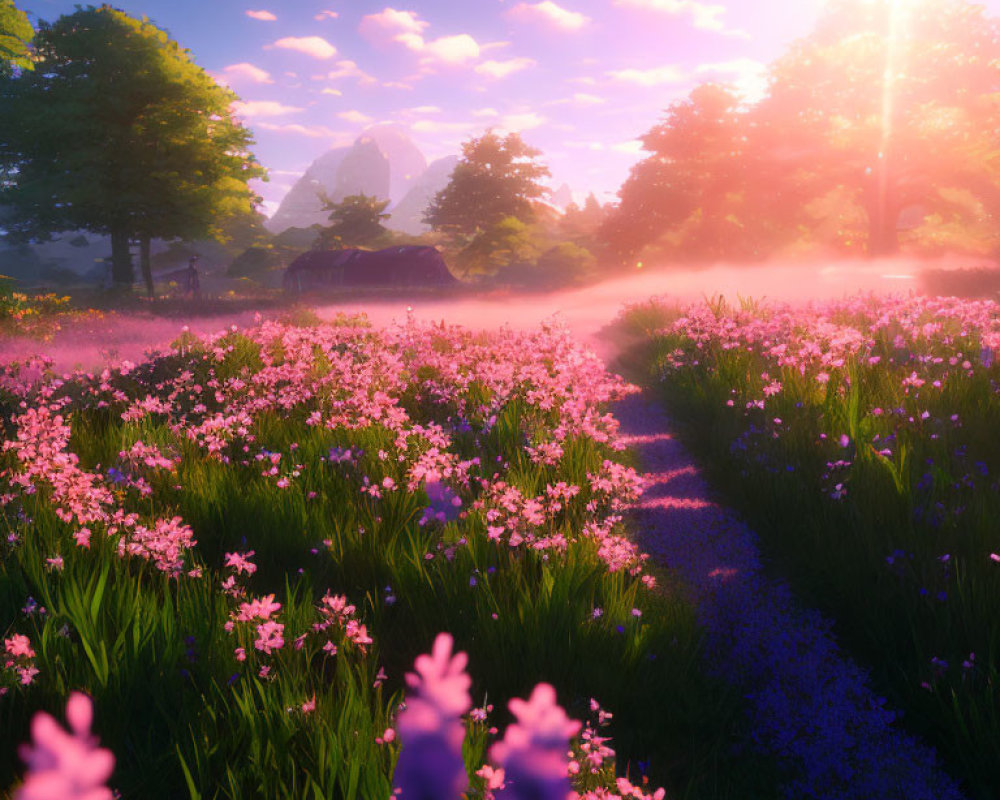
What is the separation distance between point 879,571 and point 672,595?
129 centimetres

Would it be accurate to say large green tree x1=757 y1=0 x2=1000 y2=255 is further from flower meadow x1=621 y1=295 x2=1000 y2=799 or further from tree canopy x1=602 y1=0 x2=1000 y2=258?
flower meadow x1=621 y1=295 x2=1000 y2=799

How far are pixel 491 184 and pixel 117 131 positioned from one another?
123ft

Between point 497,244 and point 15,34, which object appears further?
point 497,244

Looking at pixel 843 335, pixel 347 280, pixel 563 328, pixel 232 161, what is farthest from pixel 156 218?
pixel 843 335

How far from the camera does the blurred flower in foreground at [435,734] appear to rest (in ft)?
2.00

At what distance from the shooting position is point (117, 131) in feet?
95.5

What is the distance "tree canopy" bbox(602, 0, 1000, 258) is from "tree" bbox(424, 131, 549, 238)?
19.4 m

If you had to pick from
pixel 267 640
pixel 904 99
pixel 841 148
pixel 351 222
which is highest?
pixel 351 222

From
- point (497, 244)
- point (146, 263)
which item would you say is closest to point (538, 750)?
point (146, 263)

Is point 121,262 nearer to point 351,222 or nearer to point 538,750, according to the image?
point 351,222

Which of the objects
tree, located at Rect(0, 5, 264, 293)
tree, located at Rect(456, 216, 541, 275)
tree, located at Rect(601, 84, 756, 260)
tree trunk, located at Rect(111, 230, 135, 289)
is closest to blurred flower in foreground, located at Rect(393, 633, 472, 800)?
tree, located at Rect(0, 5, 264, 293)

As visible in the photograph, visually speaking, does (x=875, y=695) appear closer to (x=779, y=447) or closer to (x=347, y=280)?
(x=779, y=447)

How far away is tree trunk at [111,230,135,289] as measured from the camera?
33391 millimetres

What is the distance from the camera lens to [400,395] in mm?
7906
